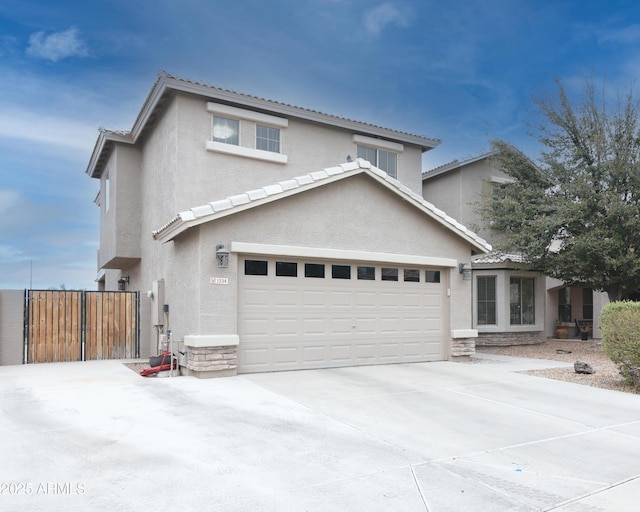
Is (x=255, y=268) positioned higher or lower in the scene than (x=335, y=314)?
higher

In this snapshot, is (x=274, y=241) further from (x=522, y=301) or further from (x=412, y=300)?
(x=522, y=301)

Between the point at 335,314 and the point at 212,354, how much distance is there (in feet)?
9.70

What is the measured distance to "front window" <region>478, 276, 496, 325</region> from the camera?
1727 cm

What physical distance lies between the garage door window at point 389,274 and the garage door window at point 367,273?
29 centimetres

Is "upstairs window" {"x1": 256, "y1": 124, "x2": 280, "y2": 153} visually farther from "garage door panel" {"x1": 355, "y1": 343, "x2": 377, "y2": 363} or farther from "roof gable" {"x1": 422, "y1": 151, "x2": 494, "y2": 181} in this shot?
"roof gable" {"x1": 422, "y1": 151, "x2": 494, "y2": 181}

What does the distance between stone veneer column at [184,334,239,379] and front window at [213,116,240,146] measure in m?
5.75

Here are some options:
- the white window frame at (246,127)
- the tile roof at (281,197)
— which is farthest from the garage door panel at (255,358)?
the white window frame at (246,127)

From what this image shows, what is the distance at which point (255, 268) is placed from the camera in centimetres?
1029

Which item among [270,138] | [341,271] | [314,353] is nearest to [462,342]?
[341,271]

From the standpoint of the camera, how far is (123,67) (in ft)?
48.6

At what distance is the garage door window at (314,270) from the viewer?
10.9 meters

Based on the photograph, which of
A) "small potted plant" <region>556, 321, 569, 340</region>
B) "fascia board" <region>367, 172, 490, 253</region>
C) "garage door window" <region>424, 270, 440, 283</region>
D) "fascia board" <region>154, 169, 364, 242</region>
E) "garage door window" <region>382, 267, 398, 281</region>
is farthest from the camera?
"small potted plant" <region>556, 321, 569, 340</region>

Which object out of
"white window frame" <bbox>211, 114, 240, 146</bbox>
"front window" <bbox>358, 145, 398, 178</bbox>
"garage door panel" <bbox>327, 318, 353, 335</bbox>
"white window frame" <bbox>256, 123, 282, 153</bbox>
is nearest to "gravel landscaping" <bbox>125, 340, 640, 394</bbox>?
"garage door panel" <bbox>327, 318, 353, 335</bbox>

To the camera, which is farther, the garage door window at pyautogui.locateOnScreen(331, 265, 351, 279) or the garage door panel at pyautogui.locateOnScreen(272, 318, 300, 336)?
the garage door window at pyautogui.locateOnScreen(331, 265, 351, 279)
